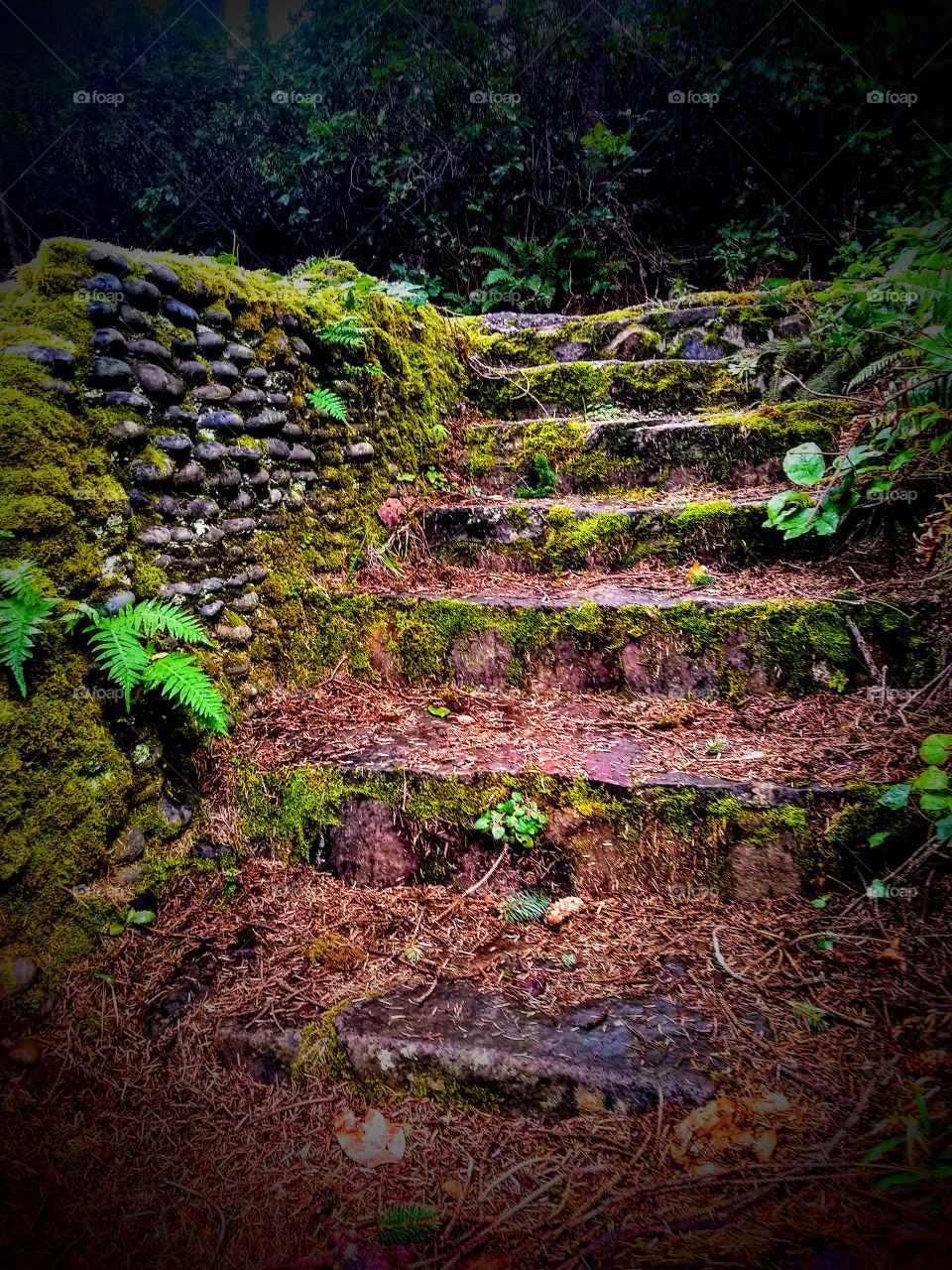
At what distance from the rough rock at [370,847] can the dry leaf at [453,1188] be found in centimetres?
94

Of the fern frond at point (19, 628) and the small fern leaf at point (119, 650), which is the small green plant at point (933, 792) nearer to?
the small fern leaf at point (119, 650)

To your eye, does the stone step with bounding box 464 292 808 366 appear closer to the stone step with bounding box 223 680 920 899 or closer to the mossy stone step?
the stone step with bounding box 223 680 920 899

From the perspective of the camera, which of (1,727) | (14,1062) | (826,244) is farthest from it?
(826,244)

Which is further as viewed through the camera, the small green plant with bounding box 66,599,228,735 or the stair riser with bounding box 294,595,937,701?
the stair riser with bounding box 294,595,937,701

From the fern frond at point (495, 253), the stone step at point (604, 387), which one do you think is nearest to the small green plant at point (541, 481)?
the stone step at point (604, 387)

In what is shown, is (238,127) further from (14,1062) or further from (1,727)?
(14,1062)

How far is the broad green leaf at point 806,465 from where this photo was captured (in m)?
2.59

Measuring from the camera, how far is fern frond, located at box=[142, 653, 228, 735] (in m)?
2.15

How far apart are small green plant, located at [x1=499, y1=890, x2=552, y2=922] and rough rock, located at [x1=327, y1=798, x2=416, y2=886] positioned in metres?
0.40

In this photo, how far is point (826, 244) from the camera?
20.0 ft

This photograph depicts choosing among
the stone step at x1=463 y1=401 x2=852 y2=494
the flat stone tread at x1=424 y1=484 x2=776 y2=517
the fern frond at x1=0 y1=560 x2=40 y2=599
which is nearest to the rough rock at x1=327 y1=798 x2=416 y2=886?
the fern frond at x1=0 y1=560 x2=40 y2=599

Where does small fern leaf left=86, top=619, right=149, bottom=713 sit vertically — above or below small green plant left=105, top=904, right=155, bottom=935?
above

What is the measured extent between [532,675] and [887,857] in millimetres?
1475

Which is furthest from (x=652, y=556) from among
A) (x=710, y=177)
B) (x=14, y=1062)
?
(x=710, y=177)
